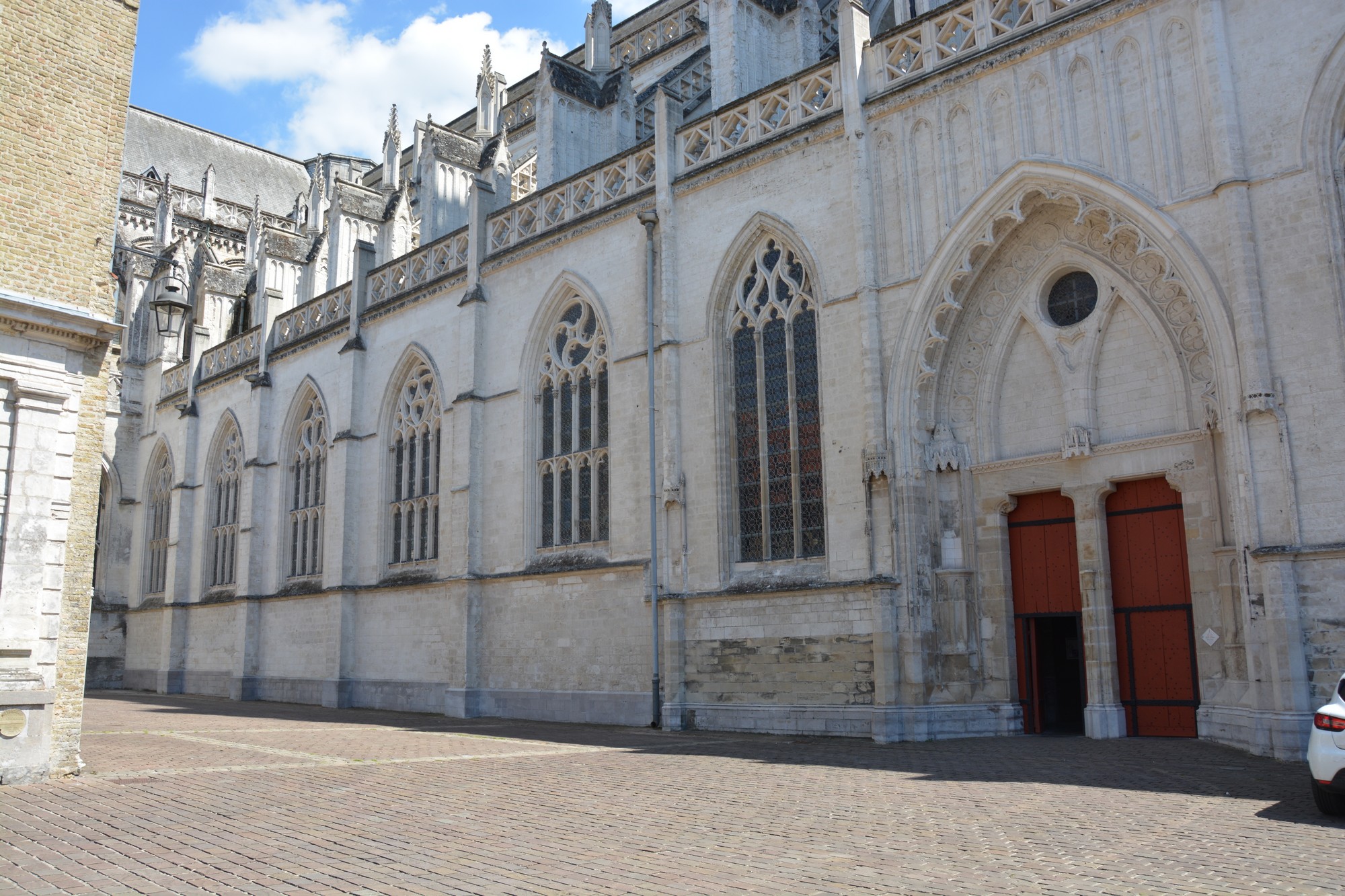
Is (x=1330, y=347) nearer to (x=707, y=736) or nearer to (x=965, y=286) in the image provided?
(x=965, y=286)

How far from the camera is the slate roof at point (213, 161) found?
149 feet

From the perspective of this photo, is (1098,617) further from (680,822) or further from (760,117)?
(760,117)

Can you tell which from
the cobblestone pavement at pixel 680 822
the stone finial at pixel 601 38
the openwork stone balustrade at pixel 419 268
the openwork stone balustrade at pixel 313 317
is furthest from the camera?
the openwork stone balustrade at pixel 313 317

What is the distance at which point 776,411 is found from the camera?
627 inches

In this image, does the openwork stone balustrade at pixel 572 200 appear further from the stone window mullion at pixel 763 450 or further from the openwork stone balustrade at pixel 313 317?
the openwork stone balustrade at pixel 313 317

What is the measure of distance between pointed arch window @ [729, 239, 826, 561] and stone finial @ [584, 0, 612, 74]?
30.8 ft

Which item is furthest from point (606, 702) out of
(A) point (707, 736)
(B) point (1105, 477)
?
(B) point (1105, 477)

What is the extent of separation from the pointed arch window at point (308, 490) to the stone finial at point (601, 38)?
406 inches

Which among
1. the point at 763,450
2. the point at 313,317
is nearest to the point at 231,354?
the point at 313,317

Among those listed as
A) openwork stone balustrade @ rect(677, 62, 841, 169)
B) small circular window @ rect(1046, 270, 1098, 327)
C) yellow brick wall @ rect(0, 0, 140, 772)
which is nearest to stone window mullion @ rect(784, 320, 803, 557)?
openwork stone balustrade @ rect(677, 62, 841, 169)

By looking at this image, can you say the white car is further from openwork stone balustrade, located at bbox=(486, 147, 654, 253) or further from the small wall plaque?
openwork stone balustrade, located at bbox=(486, 147, 654, 253)

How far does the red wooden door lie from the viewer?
40.8 feet

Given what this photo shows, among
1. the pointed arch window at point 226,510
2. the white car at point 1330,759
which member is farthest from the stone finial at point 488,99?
the white car at point 1330,759

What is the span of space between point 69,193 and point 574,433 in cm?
989
